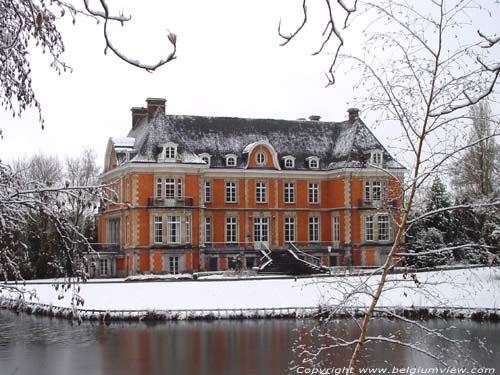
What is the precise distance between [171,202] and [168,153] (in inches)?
84.2

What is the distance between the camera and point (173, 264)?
30172 millimetres

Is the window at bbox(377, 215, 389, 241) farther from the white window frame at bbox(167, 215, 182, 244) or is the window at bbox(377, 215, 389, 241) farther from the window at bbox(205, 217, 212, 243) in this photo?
the white window frame at bbox(167, 215, 182, 244)

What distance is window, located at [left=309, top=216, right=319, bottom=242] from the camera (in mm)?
34062

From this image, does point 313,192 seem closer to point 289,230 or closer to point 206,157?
point 289,230

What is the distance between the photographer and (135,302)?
72.2ft

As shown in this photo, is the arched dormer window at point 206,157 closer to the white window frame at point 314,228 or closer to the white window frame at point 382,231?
the white window frame at point 314,228

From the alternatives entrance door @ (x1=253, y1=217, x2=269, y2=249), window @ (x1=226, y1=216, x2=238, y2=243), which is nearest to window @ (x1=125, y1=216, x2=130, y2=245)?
window @ (x1=226, y1=216, x2=238, y2=243)

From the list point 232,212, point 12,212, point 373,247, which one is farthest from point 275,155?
point 12,212

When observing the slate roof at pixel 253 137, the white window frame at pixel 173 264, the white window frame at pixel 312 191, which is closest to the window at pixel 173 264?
the white window frame at pixel 173 264

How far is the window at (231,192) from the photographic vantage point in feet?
108

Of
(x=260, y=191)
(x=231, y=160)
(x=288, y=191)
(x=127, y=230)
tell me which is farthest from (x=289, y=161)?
(x=127, y=230)

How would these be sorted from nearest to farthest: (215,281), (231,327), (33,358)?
(33,358) → (231,327) → (215,281)

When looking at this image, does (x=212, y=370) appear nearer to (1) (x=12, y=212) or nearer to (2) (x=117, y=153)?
(1) (x=12, y=212)

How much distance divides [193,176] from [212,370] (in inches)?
690
